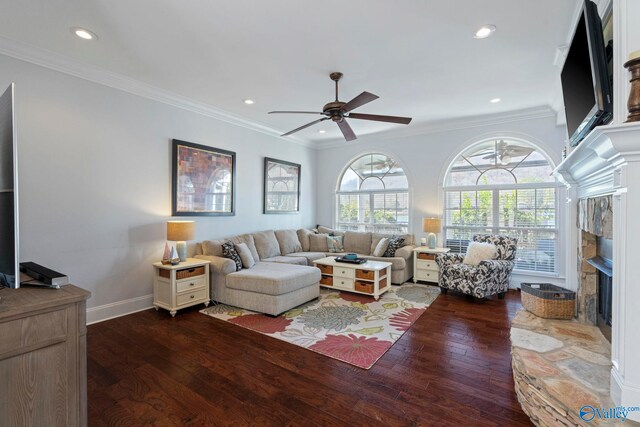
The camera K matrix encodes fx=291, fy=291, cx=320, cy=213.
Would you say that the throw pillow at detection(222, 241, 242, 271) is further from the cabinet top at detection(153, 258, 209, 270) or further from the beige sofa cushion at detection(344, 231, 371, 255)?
the beige sofa cushion at detection(344, 231, 371, 255)

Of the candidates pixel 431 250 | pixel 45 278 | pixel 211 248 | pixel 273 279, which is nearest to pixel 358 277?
pixel 273 279

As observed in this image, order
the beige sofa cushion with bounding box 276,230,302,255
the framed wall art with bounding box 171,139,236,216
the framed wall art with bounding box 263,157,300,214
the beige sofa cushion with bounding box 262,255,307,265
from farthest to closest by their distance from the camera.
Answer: the framed wall art with bounding box 263,157,300,214 < the beige sofa cushion with bounding box 276,230,302,255 < the beige sofa cushion with bounding box 262,255,307,265 < the framed wall art with bounding box 171,139,236,216

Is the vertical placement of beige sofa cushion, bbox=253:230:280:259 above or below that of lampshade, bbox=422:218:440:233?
below

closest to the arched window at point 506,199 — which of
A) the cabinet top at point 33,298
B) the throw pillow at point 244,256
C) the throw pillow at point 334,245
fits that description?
the throw pillow at point 334,245

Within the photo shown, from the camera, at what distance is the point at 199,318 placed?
136 inches

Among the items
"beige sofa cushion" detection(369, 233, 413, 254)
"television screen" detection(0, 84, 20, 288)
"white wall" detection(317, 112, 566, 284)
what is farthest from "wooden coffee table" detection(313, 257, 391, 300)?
"television screen" detection(0, 84, 20, 288)

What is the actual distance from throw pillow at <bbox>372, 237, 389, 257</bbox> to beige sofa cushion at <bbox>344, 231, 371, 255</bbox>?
33 cm

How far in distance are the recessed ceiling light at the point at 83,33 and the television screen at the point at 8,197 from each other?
1.79 m

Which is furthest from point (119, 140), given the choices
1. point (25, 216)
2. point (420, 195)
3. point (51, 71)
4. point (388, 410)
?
point (420, 195)

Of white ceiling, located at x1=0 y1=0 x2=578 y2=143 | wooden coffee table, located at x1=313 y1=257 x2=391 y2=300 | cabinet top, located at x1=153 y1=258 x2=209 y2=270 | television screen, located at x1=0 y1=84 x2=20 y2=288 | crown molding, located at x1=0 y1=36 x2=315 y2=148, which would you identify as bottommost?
wooden coffee table, located at x1=313 y1=257 x2=391 y2=300

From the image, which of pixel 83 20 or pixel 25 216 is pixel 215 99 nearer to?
pixel 83 20

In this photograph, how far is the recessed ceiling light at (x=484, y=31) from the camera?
2496 mm

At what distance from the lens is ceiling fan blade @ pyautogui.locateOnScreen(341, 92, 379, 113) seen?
269 cm
